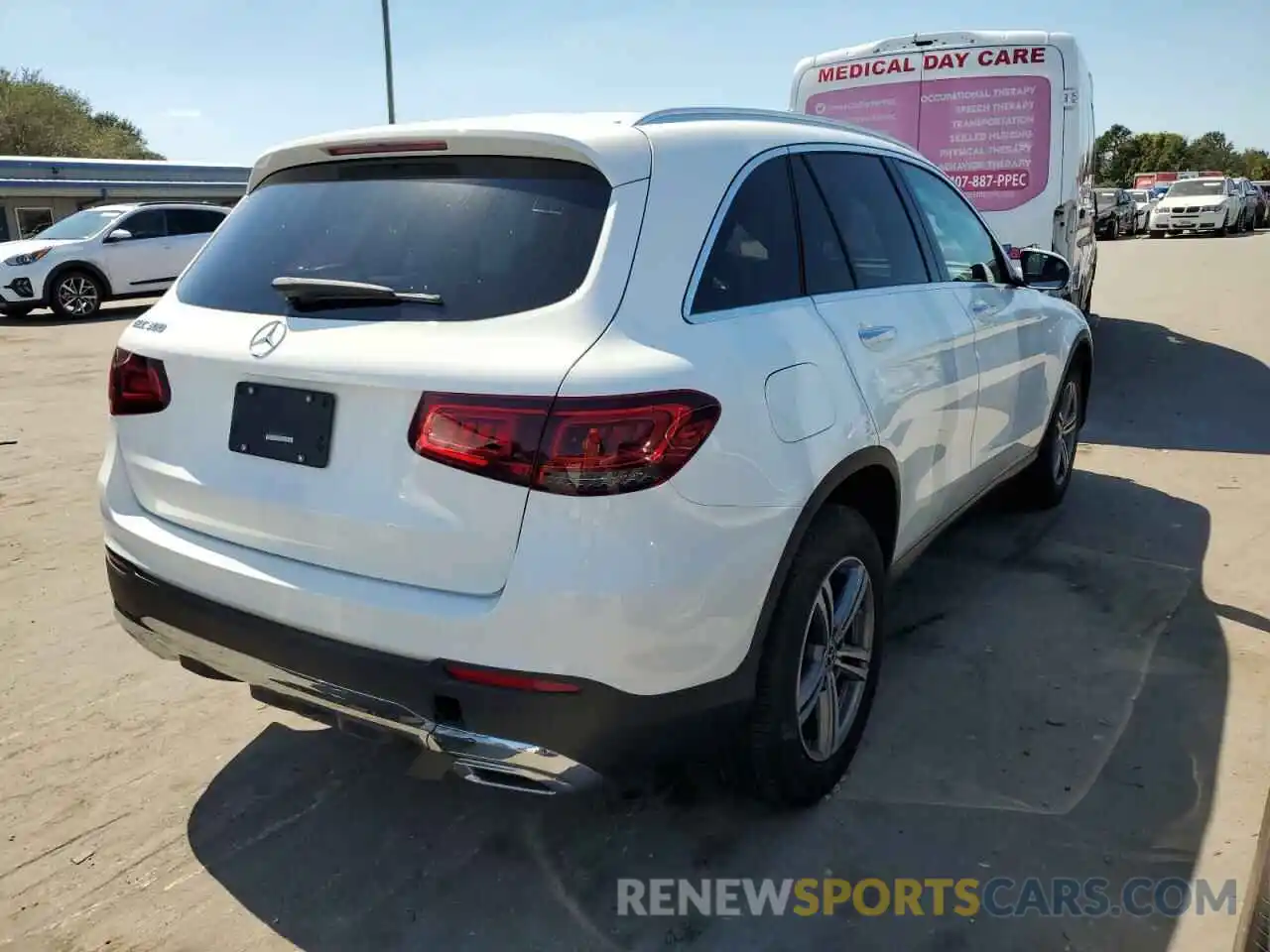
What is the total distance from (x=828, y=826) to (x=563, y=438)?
1.44 metres

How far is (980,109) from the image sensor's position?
8.14 metres

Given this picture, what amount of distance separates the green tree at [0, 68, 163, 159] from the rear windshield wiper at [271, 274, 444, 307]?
4690cm

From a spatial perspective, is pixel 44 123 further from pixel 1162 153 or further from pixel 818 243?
pixel 1162 153

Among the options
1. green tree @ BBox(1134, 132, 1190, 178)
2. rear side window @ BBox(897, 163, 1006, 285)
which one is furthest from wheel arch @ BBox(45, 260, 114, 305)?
green tree @ BBox(1134, 132, 1190, 178)

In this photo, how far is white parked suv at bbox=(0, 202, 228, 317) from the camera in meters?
14.9

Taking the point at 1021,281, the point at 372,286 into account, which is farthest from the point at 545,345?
the point at 1021,281

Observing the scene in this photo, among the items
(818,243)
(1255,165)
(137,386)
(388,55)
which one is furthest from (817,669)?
(1255,165)

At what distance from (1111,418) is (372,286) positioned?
22.4ft

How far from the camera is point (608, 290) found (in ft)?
7.38

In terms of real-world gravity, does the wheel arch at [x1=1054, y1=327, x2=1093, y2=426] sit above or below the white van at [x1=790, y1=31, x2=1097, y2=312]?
below

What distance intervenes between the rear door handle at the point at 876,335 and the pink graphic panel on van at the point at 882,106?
19.6ft

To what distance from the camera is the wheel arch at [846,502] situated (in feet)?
7.98

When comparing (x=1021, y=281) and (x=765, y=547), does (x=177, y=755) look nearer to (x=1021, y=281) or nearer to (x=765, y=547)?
(x=765, y=547)

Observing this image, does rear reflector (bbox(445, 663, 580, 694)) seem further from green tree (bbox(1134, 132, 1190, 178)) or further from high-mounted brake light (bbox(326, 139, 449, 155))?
green tree (bbox(1134, 132, 1190, 178))
